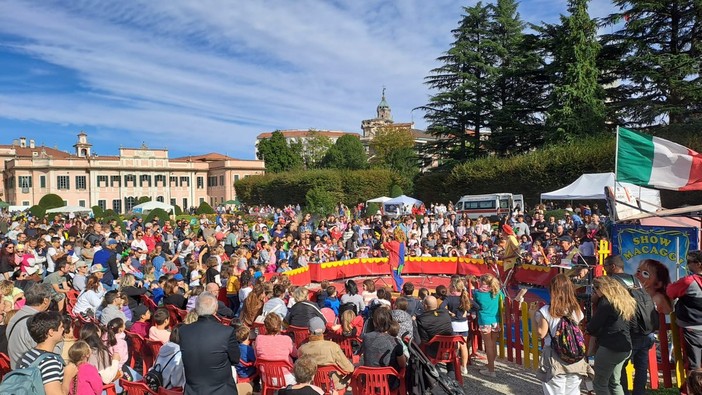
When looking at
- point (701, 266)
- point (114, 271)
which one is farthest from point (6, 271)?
point (701, 266)

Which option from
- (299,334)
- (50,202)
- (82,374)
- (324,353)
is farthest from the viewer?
(50,202)

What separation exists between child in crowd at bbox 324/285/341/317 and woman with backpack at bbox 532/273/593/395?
4.12 metres

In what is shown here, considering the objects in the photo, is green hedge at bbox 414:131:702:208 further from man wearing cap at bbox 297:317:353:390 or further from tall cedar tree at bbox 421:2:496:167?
man wearing cap at bbox 297:317:353:390

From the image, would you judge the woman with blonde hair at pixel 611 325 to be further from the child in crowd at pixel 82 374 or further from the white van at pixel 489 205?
the white van at pixel 489 205

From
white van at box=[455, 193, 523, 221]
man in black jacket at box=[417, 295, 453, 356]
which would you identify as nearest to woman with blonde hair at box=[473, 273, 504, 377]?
man in black jacket at box=[417, 295, 453, 356]

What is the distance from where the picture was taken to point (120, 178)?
78.0m

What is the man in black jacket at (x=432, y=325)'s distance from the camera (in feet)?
21.9

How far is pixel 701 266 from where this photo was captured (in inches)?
221

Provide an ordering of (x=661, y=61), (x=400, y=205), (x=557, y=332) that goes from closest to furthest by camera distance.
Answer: (x=557, y=332) < (x=661, y=61) < (x=400, y=205)

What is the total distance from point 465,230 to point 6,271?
A: 15852 mm

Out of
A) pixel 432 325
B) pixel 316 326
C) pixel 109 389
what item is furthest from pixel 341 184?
pixel 109 389

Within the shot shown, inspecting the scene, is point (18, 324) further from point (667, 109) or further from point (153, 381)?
point (667, 109)

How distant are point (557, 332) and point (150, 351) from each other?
5.33m

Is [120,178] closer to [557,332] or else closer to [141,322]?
[141,322]
